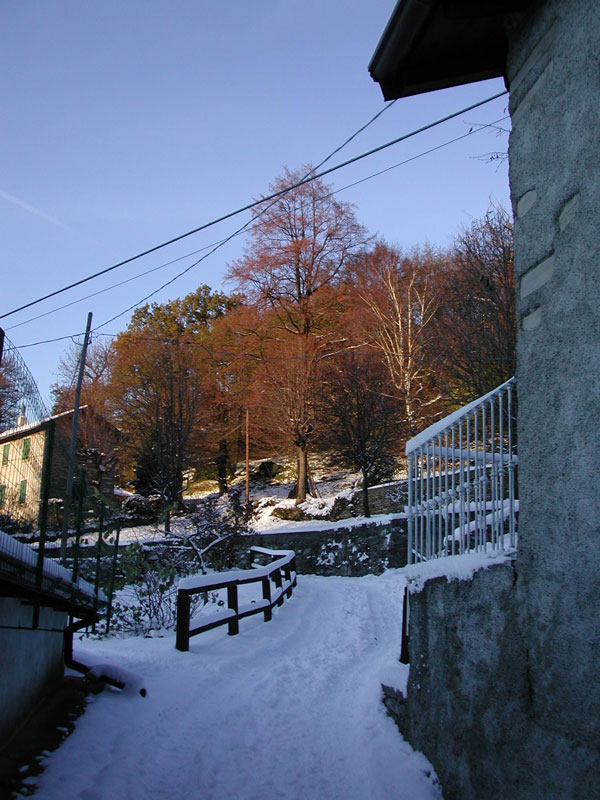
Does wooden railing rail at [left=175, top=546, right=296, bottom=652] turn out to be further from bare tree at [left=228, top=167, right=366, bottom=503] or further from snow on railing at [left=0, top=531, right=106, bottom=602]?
bare tree at [left=228, top=167, right=366, bottom=503]

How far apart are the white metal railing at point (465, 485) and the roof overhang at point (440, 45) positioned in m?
1.94

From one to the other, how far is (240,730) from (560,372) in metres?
3.66

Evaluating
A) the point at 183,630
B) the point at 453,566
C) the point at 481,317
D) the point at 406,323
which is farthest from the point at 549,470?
the point at 406,323

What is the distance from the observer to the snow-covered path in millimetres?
3961

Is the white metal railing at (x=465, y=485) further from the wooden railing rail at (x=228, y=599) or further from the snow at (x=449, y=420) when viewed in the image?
the wooden railing rail at (x=228, y=599)

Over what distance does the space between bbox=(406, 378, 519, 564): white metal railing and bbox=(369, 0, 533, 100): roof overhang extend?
6.36ft

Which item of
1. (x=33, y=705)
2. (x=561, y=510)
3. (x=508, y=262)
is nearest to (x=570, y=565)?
(x=561, y=510)

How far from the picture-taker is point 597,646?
2510mm

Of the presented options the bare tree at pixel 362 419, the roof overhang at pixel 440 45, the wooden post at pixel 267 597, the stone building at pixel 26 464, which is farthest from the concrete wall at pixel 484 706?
the bare tree at pixel 362 419

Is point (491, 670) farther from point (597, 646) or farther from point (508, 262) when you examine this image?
point (508, 262)

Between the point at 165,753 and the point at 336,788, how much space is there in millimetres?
1150

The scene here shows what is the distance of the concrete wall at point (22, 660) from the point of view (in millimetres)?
3906

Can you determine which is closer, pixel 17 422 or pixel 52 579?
pixel 17 422

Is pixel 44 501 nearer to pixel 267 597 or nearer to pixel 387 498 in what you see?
pixel 267 597
